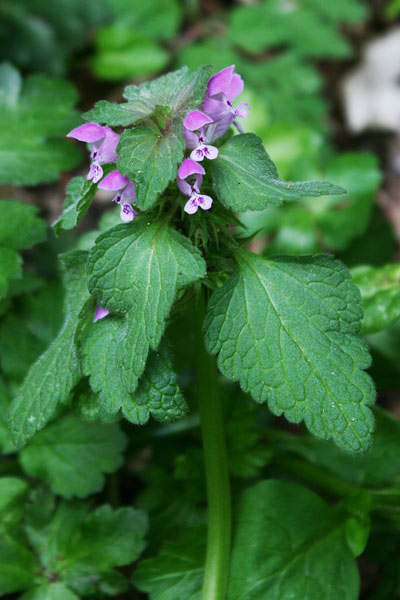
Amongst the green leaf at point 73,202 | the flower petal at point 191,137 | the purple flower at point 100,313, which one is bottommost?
the purple flower at point 100,313

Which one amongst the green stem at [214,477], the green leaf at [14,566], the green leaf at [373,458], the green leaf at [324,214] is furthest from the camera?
the green leaf at [324,214]

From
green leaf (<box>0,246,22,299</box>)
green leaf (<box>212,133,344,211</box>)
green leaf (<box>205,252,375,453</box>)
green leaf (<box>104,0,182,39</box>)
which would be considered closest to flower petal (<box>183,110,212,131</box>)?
green leaf (<box>212,133,344,211</box>)

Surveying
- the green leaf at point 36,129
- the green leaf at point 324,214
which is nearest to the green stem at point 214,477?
the green leaf at point 36,129

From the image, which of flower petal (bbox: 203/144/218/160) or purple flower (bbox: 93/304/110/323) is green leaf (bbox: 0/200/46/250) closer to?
purple flower (bbox: 93/304/110/323)

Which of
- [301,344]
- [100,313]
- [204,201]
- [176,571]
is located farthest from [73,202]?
[176,571]

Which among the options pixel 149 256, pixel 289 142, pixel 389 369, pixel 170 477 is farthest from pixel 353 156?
pixel 149 256

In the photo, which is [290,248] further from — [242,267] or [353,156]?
[242,267]

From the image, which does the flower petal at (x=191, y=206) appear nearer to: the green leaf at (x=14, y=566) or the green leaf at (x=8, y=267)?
the green leaf at (x=8, y=267)
